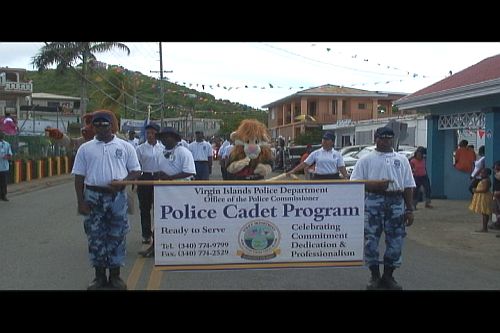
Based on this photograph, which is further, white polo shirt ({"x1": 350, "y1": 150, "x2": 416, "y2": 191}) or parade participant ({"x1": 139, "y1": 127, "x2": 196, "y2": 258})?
parade participant ({"x1": 139, "y1": 127, "x2": 196, "y2": 258})

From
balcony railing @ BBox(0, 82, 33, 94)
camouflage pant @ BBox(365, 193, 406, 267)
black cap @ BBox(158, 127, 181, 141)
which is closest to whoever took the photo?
camouflage pant @ BBox(365, 193, 406, 267)

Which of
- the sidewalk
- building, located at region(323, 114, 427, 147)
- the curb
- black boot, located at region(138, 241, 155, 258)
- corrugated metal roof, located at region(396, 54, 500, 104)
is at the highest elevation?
corrugated metal roof, located at region(396, 54, 500, 104)

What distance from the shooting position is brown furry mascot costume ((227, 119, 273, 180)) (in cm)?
741

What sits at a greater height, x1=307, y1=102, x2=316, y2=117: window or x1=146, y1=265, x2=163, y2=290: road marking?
x1=307, y1=102, x2=316, y2=117: window

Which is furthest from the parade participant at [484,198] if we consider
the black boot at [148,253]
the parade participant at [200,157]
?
the parade participant at [200,157]

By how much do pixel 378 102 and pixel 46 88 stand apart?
134ft

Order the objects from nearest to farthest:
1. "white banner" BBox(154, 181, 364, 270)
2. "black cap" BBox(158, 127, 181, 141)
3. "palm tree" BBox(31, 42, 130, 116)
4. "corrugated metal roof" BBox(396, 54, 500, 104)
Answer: "white banner" BBox(154, 181, 364, 270), "black cap" BBox(158, 127, 181, 141), "corrugated metal roof" BBox(396, 54, 500, 104), "palm tree" BBox(31, 42, 130, 116)

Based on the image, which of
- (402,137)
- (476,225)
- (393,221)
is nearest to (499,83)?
(476,225)

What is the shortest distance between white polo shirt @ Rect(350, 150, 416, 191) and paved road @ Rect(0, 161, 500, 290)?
1264 mm

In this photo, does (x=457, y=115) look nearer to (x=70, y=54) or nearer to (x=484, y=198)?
(x=484, y=198)

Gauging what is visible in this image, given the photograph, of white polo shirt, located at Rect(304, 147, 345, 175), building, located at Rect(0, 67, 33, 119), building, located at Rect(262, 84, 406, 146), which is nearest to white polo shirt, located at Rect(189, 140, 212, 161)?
white polo shirt, located at Rect(304, 147, 345, 175)

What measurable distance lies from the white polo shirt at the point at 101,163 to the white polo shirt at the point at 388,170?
101 inches

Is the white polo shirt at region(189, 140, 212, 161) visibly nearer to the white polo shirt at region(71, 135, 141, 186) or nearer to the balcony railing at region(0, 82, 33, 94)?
the white polo shirt at region(71, 135, 141, 186)

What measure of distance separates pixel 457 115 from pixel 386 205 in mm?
11054
